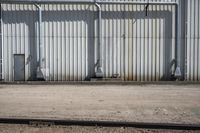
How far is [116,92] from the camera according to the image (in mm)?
19891

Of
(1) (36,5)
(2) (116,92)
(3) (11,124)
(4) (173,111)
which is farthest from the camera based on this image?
(1) (36,5)

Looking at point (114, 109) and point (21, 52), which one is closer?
point (114, 109)

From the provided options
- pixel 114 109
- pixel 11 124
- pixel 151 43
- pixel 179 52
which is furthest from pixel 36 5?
pixel 11 124

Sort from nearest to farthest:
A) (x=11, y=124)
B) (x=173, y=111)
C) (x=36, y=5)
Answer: (x=11, y=124), (x=173, y=111), (x=36, y=5)

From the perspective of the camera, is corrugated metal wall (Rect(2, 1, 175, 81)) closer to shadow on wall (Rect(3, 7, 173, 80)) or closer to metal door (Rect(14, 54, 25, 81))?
shadow on wall (Rect(3, 7, 173, 80))

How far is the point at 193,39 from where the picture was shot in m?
25.2

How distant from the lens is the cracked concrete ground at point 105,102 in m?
13.4

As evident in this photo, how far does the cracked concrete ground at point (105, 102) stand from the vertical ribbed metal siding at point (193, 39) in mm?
2286

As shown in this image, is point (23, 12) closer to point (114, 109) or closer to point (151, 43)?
point (151, 43)

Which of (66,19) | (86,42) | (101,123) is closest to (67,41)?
(86,42)

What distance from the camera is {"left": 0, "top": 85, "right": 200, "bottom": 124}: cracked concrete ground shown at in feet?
44.1

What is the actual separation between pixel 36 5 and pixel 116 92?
819cm

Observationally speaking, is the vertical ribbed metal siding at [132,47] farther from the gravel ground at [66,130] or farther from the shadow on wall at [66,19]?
the gravel ground at [66,130]

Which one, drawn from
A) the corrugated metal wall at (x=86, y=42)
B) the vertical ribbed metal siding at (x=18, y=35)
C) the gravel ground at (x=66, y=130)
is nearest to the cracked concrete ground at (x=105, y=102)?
the gravel ground at (x=66, y=130)
